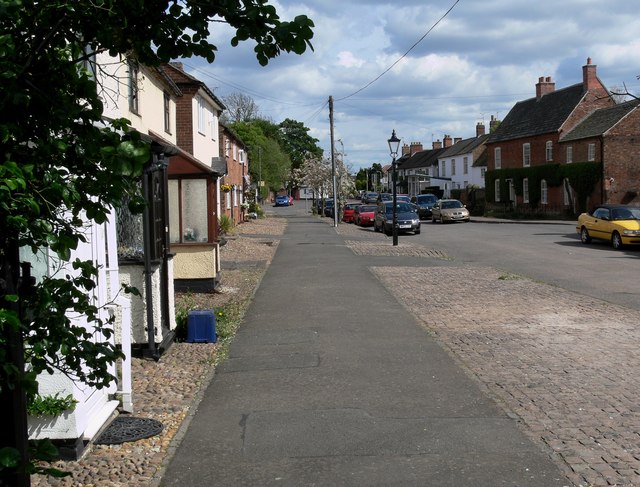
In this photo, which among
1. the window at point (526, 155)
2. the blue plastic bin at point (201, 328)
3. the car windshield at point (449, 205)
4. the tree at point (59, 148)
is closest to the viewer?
the tree at point (59, 148)

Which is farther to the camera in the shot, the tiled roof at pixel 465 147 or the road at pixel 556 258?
the tiled roof at pixel 465 147

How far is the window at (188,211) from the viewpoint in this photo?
1519cm

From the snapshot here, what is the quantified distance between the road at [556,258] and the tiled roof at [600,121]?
1311cm

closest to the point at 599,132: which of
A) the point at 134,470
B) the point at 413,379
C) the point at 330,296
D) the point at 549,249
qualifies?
the point at 549,249

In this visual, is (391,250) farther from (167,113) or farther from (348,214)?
(348,214)

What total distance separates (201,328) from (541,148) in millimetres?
48519

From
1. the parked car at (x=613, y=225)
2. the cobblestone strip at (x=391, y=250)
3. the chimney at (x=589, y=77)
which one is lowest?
the cobblestone strip at (x=391, y=250)

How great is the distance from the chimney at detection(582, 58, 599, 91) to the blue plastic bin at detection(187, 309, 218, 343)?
47.4 m

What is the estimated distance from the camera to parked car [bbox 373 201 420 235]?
37281 mm

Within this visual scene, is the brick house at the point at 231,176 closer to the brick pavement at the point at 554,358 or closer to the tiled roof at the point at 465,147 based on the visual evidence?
the brick pavement at the point at 554,358

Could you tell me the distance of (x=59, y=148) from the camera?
2.79 meters

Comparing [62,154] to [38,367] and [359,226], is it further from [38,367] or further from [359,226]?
[359,226]

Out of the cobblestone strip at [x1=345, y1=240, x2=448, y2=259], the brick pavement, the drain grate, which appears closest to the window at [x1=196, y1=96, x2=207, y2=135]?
the cobblestone strip at [x1=345, y1=240, x2=448, y2=259]

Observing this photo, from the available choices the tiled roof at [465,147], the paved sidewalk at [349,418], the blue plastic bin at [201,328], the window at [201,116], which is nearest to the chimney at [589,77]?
the tiled roof at [465,147]
